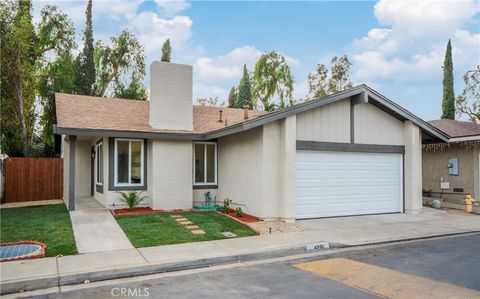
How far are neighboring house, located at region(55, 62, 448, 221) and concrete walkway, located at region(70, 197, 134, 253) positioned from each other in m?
0.74

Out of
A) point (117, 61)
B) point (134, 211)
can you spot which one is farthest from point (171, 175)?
point (117, 61)

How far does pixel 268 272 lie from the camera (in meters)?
6.67

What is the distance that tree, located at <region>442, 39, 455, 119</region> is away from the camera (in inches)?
1084

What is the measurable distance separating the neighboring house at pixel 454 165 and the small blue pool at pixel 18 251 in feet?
52.5

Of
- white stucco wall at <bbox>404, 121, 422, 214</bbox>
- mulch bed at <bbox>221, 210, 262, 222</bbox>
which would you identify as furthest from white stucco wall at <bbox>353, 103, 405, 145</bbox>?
mulch bed at <bbox>221, 210, 262, 222</bbox>

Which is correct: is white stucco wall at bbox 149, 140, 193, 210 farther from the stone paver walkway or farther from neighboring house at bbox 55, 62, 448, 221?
the stone paver walkway

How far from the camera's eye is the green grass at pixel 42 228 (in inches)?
318

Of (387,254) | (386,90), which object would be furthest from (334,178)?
(386,90)

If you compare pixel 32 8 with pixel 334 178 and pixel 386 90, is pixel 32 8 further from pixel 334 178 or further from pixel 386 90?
pixel 386 90

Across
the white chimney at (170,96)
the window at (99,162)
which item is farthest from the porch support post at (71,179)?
the white chimney at (170,96)

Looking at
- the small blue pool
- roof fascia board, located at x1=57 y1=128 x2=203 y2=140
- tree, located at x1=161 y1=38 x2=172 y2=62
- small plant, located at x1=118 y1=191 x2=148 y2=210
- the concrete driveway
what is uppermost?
tree, located at x1=161 y1=38 x2=172 y2=62

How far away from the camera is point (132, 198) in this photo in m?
12.5

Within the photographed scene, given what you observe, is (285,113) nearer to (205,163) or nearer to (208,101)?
(205,163)

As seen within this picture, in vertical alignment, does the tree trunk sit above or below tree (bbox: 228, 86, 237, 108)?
below
